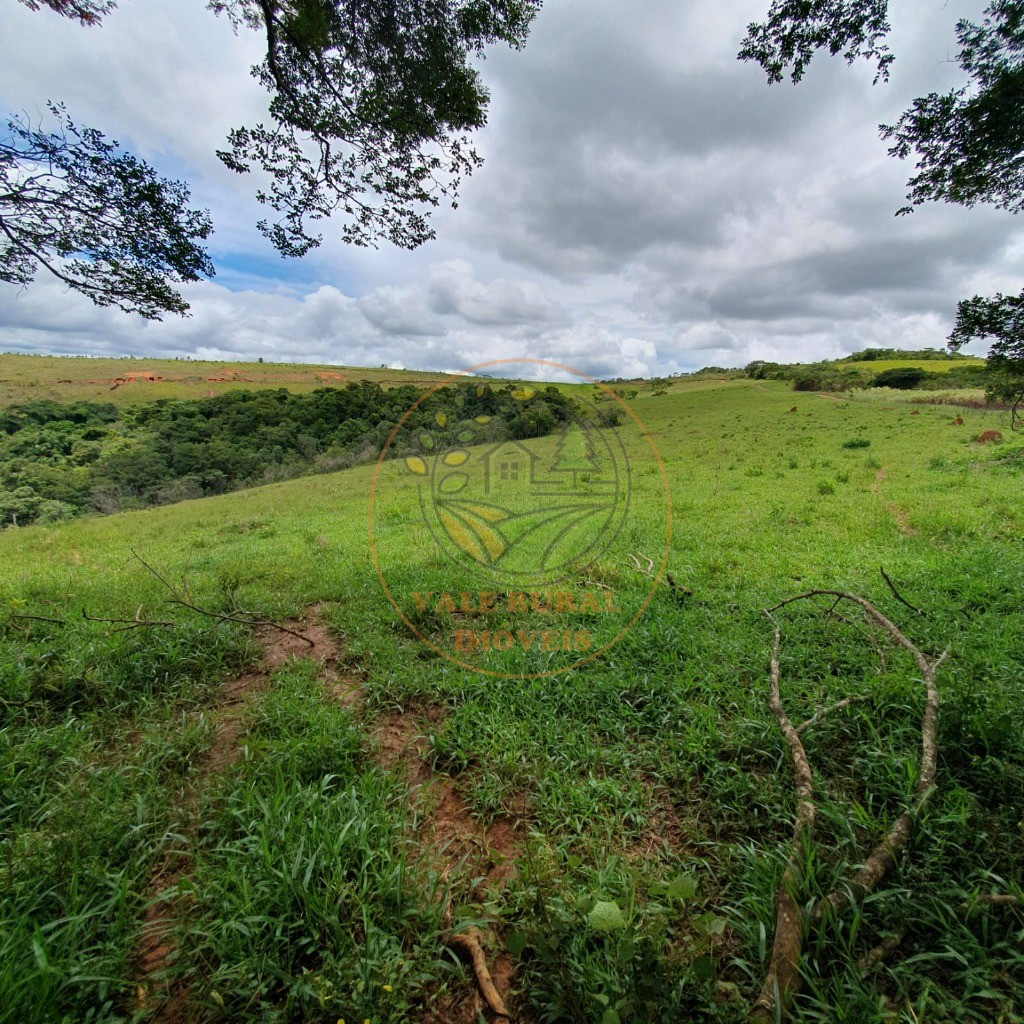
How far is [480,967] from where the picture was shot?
5.77 ft

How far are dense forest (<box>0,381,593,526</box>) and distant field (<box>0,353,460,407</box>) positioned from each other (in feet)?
14.6

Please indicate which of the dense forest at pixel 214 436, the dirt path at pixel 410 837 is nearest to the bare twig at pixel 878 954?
the dirt path at pixel 410 837

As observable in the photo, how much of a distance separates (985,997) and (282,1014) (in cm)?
254

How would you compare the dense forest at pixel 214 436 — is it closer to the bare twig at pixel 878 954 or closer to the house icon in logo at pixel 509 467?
the house icon in logo at pixel 509 467

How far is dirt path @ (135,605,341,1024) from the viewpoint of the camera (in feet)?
5.46

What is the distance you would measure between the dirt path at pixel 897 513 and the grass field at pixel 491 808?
5.24 ft

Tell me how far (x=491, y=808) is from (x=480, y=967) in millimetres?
867

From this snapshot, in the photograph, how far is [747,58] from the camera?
477 cm

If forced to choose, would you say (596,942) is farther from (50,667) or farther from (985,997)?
(50,667)

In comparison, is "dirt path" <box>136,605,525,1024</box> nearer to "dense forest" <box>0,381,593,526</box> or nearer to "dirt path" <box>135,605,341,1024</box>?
"dirt path" <box>135,605,341,1024</box>

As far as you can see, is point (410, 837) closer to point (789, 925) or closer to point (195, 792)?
point (195, 792)

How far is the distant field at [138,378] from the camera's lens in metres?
52.1

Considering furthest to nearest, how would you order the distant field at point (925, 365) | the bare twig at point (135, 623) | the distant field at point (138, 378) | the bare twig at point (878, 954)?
the distant field at point (138, 378), the distant field at point (925, 365), the bare twig at point (135, 623), the bare twig at point (878, 954)

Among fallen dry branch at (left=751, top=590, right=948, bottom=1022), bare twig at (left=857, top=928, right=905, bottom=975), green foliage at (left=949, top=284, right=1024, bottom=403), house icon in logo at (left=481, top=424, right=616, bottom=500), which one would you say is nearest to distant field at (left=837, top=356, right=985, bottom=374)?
green foliage at (left=949, top=284, right=1024, bottom=403)
